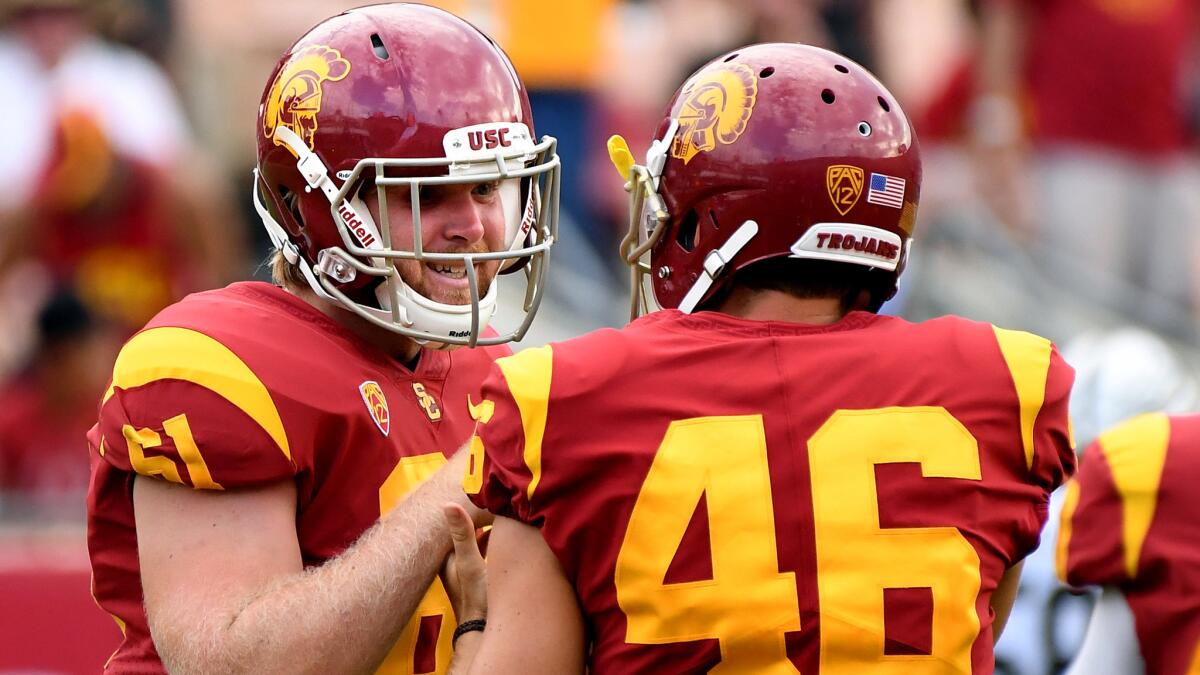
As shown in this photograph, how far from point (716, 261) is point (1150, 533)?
774mm

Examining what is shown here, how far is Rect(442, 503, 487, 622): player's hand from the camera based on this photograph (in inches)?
111

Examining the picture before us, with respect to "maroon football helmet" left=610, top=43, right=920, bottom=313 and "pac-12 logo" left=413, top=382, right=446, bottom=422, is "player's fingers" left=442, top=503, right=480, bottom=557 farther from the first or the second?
"maroon football helmet" left=610, top=43, right=920, bottom=313

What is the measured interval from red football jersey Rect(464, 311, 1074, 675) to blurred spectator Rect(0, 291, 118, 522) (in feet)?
15.3

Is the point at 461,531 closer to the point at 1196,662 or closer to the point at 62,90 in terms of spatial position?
the point at 1196,662

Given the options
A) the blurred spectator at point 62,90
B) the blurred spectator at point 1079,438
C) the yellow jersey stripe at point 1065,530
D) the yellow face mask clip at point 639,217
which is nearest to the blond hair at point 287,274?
the yellow face mask clip at point 639,217

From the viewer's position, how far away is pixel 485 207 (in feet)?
10.5

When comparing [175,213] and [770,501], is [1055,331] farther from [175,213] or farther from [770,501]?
[770,501]

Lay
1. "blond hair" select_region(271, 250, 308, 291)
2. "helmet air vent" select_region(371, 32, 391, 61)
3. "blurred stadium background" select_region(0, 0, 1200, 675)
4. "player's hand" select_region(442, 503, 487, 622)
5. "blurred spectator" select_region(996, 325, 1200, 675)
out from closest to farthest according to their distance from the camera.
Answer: "player's hand" select_region(442, 503, 487, 622) → "helmet air vent" select_region(371, 32, 391, 61) → "blond hair" select_region(271, 250, 308, 291) → "blurred spectator" select_region(996, 325, 1200, 675) → "blurred stadium background" select_region(0, 0, 1200, 675)

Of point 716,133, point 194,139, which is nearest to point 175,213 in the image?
point 194,139

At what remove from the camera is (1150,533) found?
2734mm

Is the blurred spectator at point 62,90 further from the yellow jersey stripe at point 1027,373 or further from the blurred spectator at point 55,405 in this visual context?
the yellow jersey stripe at point 1027,373

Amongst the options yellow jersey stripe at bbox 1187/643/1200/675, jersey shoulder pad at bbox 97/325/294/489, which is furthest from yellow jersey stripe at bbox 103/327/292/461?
yellow jersey stripe at bbox 1187/643/1200/675

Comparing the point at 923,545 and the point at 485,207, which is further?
the point at 485,207

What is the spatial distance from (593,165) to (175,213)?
1838 millimetres
